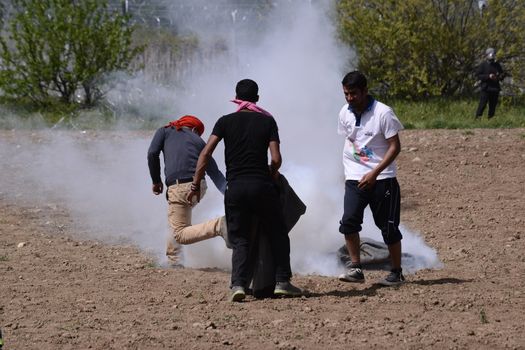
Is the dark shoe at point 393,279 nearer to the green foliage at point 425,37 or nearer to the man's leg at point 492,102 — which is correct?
the man's leg at point 492,102

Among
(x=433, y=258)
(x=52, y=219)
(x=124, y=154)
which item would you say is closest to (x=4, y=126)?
(x=124, y=154)

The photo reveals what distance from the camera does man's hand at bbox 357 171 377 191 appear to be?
270 inches

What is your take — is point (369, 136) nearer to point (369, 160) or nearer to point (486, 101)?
point (369, 160)

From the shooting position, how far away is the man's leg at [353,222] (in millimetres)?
7023

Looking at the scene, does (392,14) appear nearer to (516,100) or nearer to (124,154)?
(516,100)

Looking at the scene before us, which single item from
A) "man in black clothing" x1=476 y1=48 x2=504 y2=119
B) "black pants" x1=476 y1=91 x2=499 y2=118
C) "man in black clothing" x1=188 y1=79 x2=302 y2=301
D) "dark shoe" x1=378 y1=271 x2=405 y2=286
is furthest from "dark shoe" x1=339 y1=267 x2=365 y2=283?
"black pants" x1=476 y1=91 x2=499 y2=118

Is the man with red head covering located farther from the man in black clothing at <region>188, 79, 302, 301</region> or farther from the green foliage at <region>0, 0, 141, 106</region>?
the green foliage at <region>0, 0, 141, 106</region>

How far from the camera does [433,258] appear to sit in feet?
27.3

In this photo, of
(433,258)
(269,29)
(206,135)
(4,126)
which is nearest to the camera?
(433,258)

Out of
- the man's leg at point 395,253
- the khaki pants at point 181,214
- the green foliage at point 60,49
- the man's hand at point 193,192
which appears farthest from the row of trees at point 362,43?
the man's leg at point 395,253

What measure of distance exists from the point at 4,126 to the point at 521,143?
9475 mm

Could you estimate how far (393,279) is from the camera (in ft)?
23.6

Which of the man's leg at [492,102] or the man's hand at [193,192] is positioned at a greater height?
the man's hand at [193,192]

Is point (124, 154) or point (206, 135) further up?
point (206, 135)
